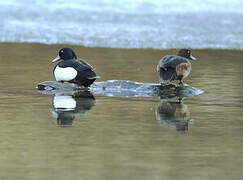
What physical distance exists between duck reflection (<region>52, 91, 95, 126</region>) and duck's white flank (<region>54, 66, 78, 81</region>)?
40cm

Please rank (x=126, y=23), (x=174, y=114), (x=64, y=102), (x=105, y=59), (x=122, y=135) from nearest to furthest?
(x=122, y=135)
(x=174, y=114)
(x=64, y=102)
(x=105, y=59)
(x=126, y=23)

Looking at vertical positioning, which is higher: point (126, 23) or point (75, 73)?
point (126, 23)

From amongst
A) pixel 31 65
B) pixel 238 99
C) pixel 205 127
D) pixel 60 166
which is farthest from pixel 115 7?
pixel 60 166

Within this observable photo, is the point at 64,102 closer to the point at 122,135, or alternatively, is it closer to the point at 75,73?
the point at 75,73

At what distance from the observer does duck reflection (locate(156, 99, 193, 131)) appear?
7.52 meters

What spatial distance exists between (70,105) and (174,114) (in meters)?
1.49

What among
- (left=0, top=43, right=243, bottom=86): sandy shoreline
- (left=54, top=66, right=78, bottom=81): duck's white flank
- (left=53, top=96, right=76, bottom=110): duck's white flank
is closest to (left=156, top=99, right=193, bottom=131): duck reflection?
(left=53, top=96, right=76, bottom=110): duck's white flank

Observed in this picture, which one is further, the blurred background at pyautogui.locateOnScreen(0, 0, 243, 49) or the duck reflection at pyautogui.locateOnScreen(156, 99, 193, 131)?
the blurred background at pyautogui.locateOnScreen(0, 0, 243, 49)

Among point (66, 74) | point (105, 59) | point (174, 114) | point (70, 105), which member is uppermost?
point (105, 59)

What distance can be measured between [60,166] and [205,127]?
7.71 feet

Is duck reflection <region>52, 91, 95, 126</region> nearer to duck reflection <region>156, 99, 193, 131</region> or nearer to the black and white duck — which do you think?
the black and white duck

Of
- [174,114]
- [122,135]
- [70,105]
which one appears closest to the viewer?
[122,135]

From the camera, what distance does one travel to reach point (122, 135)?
6824 mm

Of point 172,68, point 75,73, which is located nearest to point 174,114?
point 172,68
